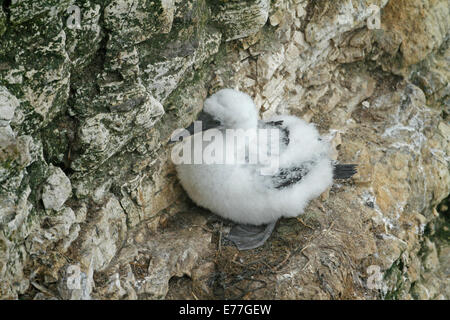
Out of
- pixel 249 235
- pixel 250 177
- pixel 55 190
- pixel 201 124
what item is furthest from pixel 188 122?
pixel 55 190

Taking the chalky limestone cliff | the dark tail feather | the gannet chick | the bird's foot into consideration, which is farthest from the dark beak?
the dark tail feather

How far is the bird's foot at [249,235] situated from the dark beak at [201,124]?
1.03 meters

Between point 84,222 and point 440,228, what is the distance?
14.8 ft

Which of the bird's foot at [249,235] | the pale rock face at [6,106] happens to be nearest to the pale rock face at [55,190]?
the pale rock face at [6,106]

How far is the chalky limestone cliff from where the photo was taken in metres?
2.94

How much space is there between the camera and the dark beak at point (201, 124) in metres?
4.06

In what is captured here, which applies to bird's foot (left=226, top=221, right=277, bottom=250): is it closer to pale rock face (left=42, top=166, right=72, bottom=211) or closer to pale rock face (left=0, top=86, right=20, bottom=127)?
pale rock face (left=42, top=166, right=72, bottom=211)

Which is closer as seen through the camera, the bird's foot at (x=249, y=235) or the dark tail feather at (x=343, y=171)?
the bird's foot at (x=249, y=235)

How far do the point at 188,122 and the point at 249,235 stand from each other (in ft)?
3.96

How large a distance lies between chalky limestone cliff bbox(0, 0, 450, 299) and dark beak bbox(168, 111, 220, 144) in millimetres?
130

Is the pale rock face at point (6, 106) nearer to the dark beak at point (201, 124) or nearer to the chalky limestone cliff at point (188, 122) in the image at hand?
the chalky limestone cliff at point (188, 122)

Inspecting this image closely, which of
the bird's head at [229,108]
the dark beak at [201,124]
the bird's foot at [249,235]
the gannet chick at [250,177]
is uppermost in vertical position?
the bird's head at [229,108]
